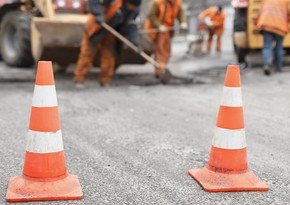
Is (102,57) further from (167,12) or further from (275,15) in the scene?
(275,15)

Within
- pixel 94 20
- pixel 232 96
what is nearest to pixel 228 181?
pixel 232 96

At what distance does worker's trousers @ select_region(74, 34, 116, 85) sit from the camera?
6617mm

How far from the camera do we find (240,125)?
2.88 meters

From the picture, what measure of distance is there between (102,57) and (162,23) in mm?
1573

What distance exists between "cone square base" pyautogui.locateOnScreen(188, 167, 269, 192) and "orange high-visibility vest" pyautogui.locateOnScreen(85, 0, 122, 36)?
3.89 metres

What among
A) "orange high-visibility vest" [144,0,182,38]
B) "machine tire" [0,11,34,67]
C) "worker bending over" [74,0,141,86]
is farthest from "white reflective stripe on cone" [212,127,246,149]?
"machine tire" [0,11,34,67]

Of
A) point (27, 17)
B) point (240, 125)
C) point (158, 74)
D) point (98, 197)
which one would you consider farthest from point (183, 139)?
point (27, 17)

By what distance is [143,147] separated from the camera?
3.64 metres

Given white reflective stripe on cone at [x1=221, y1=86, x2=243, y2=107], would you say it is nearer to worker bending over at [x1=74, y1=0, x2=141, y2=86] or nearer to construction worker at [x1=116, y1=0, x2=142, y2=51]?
worker bending over at [x1=74, y1=0, x2=141, y2=86]

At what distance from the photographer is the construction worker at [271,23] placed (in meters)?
7.30

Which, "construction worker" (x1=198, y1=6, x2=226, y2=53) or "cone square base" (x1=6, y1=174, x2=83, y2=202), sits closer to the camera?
"cone square base" (x1=6, y1=174, x2=83, y2=202)

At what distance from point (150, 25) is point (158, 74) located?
2.98 feet

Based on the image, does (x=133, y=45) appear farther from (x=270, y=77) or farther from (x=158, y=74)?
(x=270, y=77)

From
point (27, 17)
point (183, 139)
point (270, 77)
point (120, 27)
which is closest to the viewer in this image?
point (183, 139)
